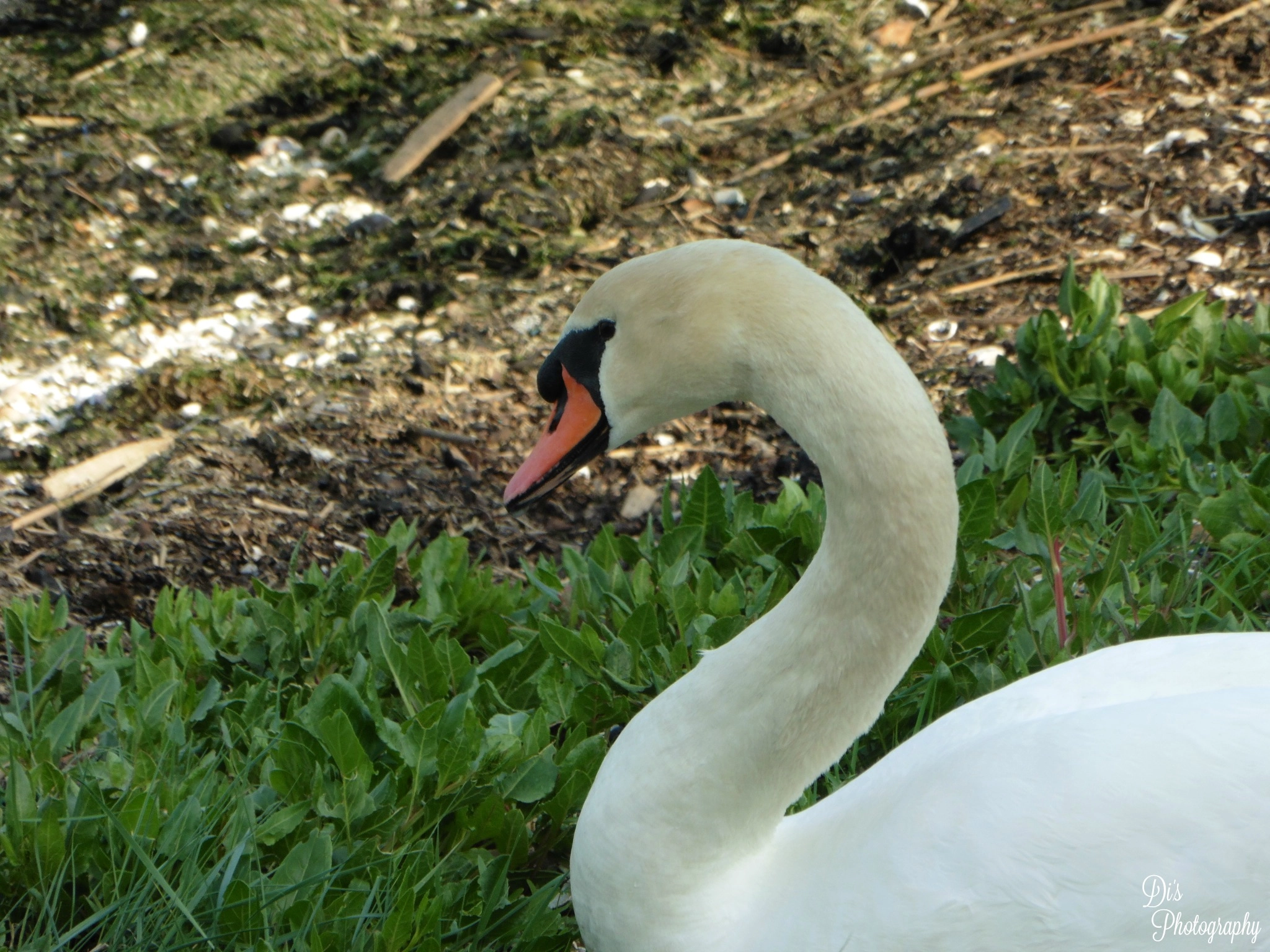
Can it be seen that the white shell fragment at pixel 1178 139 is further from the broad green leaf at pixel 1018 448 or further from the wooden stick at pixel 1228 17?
the broad green leaf at pixel 1018 448

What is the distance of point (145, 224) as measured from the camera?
192 inches

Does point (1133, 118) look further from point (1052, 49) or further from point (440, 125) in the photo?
point (440, 125)

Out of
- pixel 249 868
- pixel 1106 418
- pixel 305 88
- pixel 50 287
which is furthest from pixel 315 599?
pixel 305 88

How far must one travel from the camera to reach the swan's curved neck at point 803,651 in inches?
62.7

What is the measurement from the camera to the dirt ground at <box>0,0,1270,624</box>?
366 cm

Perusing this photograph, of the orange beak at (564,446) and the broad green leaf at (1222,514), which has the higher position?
the orange beak at (564,446)

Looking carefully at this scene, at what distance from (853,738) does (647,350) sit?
2.01ft

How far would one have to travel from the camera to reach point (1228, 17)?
5.17m

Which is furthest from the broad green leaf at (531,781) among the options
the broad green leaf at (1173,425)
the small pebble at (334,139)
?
the small pebble at (334,139)

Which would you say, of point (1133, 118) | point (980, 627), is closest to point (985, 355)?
point (1133, 118)

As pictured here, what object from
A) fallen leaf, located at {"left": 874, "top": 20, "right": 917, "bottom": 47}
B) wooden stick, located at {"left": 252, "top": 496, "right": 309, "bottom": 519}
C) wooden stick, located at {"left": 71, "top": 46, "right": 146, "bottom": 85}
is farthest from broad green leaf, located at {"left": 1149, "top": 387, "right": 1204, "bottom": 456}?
wooden stick, located at {"left": 71, "top": 46, "right": 146, "bottom": 85}

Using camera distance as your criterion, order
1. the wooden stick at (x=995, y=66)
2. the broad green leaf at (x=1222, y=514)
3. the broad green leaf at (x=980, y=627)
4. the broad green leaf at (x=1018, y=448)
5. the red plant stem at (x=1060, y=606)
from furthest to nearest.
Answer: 1. the wooden stick at (x=995, y=66)
2. the broad green leaf at (x=1018, y=448)
3. the broad green leaf at (x=1222, y=514)
4. the broad green leaf at (x=980, y=627)
5. the red plant stem at (x=1060, y=606)

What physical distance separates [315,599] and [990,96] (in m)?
3.55

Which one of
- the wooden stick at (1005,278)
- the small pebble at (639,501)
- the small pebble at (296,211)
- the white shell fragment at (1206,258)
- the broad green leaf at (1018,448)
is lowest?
the small pebble at (639,501)
